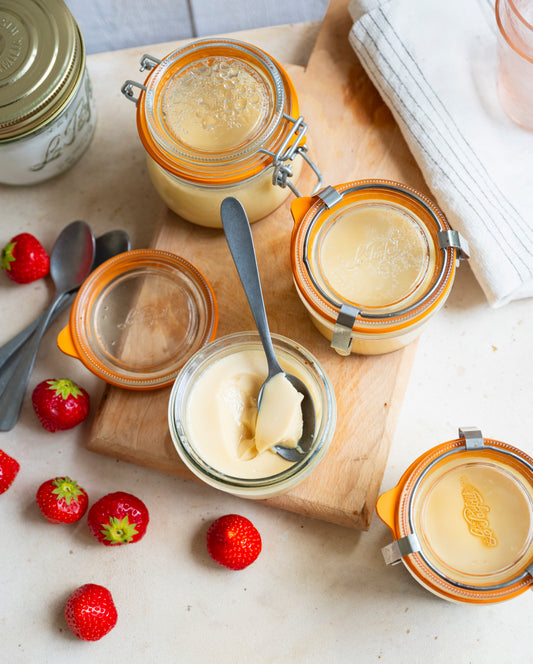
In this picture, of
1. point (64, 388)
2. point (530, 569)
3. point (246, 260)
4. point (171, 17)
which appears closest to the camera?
point (530, 569)

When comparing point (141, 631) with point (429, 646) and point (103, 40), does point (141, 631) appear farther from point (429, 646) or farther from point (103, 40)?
point (103, 40)

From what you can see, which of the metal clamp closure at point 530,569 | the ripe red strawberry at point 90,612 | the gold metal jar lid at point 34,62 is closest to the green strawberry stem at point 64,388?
the ripe red strawberry at point 90,612

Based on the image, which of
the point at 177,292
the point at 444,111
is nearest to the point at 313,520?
the point at 177,292

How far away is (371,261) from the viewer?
1104 millimetres

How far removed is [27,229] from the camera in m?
1.39

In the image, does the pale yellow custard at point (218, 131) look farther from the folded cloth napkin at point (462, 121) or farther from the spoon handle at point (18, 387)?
the spoon handle at point (18, 387)

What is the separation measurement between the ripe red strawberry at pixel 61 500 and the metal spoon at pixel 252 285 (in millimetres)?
365

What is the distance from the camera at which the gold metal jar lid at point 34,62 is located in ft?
3.89

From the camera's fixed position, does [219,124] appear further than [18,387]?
No

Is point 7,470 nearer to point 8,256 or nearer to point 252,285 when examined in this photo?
point 8,256

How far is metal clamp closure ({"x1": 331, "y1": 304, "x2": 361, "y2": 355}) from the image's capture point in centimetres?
105

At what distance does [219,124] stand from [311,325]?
1.18 ft

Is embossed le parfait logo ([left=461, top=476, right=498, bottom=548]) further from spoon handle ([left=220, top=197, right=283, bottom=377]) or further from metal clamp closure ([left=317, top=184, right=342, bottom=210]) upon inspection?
metal clamp closure ([left=317, top=184, right=342, bottom=210])

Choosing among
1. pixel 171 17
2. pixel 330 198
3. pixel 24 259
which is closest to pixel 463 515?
pixel 330 198
